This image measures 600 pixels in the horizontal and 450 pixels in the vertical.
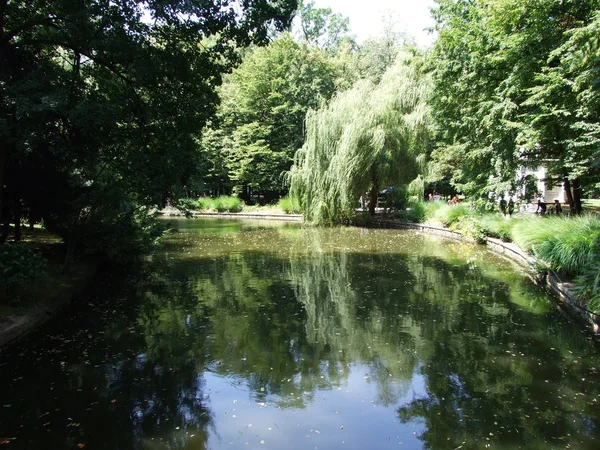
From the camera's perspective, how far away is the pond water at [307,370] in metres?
4.27

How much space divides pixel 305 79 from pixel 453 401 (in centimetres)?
3610

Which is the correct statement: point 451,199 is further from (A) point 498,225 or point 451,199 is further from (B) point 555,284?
(B) point 555,284

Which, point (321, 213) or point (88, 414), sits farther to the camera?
point (321, 213)

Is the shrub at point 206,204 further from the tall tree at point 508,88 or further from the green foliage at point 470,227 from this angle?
the tall tree at point 508,88

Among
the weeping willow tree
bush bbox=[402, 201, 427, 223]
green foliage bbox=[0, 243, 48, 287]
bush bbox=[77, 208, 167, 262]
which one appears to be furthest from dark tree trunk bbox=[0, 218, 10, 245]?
Answer: bush bbox=[402, 201, 427, 223]

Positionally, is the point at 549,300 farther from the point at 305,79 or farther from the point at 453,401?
the point at 305,79

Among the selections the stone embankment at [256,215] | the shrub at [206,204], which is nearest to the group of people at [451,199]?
the stone embankment at [256,215]

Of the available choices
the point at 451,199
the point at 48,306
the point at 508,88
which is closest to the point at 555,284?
the point at 508,88

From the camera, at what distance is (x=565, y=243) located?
9.48 m

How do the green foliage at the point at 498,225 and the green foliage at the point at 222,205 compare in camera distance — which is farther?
the green foliage at the point at 222,205

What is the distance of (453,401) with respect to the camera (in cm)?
486

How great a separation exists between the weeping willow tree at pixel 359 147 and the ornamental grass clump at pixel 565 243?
402 inches

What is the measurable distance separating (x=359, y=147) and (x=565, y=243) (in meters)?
13.3

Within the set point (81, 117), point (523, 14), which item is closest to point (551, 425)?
point (81, 117)
